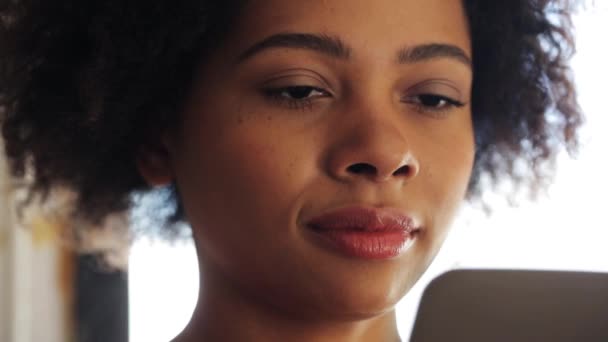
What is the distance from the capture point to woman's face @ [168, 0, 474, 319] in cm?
85

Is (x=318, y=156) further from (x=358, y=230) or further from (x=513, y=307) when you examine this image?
(x=513, y=307)

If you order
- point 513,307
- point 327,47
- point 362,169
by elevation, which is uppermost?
point 327,47

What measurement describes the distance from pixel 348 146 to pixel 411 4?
180mm

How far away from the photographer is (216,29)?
37.3 inches

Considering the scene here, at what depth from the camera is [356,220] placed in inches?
33.3

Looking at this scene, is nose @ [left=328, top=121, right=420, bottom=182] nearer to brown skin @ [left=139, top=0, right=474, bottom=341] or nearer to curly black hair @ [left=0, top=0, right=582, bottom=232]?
brown skin @ [left=139, top=0, right=474, bottom=341]

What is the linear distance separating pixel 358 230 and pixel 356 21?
0.70 ft

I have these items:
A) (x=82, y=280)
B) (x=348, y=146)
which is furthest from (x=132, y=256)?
(x=348, y=146)

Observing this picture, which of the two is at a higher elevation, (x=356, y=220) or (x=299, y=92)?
(x=299, y=92)

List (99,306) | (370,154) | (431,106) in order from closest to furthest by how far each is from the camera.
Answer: (370,154), (431,106), (99,306)

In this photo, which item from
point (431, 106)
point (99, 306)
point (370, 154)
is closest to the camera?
point (370, 154)

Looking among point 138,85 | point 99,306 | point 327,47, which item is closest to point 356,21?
point 327,47

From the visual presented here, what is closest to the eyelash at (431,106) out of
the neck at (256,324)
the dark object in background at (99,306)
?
the neck at (256,324)

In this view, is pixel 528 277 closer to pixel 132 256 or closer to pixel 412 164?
pixel 412 164
